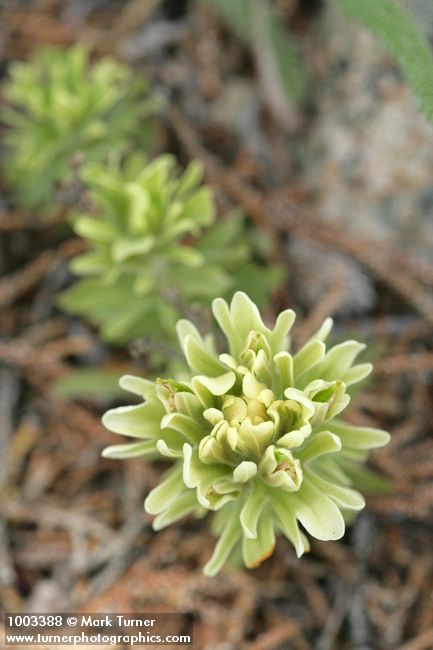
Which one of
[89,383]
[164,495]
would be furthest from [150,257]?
[164,495]

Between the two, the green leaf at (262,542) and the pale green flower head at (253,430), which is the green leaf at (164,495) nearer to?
the pale green flower head at (253,430)

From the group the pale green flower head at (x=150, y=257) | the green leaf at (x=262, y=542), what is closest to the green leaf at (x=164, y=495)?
the green leaf at (x=262, y=542)

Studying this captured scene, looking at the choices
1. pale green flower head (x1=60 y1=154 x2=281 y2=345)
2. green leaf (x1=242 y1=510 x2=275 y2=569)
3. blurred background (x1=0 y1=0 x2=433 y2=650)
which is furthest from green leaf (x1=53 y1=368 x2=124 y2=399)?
green leaf (x1=242 y1=510 x2=275 y2=569)

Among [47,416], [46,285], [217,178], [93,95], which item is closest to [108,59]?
[93,95]

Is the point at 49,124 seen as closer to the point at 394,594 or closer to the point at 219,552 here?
the point at 219,552

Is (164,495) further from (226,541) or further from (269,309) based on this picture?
(269,309)

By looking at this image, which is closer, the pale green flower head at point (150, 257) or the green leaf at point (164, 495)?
the green leaf at point (164, 495)
